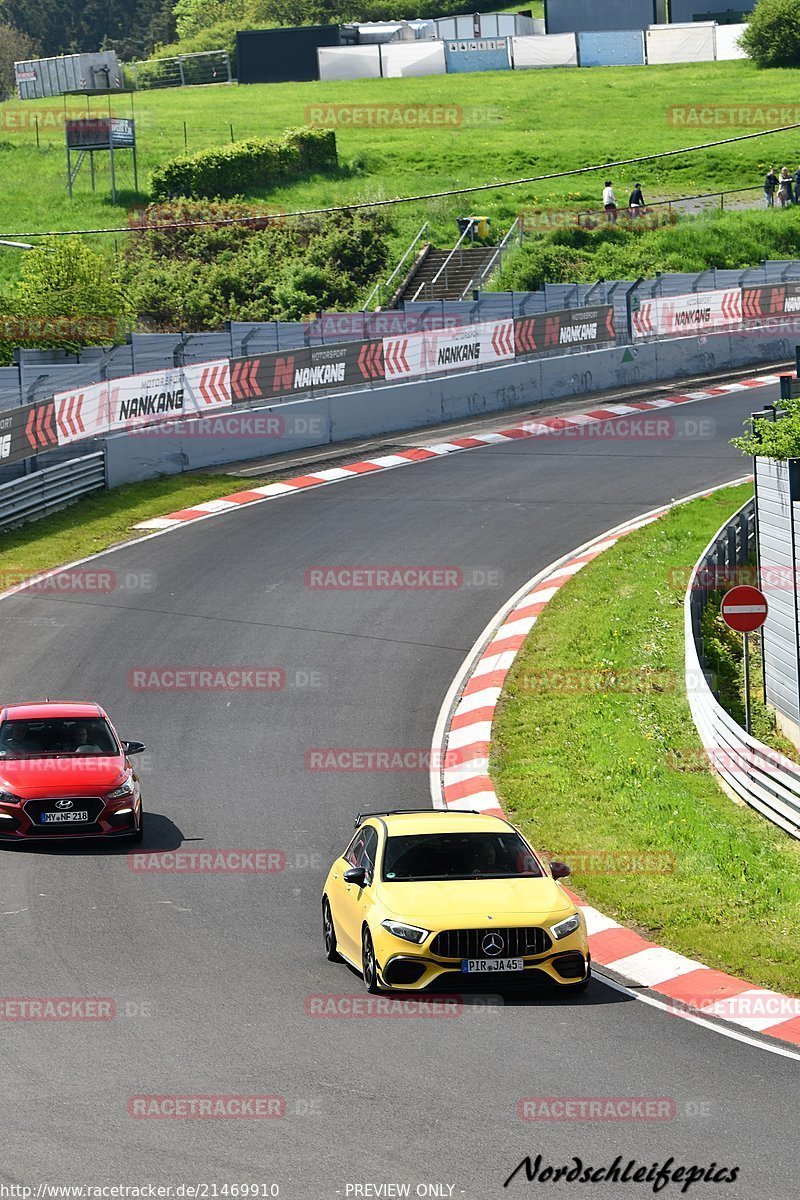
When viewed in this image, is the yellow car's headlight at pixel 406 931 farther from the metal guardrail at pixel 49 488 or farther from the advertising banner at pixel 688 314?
the advertising banner at pixel 688 314

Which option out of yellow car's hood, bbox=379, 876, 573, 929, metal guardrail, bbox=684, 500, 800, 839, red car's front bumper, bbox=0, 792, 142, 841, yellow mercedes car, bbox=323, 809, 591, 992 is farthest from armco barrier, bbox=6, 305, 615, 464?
yellow car's hood, bbox=379, 876, 573, 929

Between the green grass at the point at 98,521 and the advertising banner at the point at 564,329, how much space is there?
11390 mm

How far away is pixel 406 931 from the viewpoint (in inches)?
461

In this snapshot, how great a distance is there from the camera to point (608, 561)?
2748cm

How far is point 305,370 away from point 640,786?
20554mm

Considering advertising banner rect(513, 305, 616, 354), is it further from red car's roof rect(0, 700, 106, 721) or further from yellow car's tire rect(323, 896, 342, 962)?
yellow car's tire rect(323, 896, 342, 962)

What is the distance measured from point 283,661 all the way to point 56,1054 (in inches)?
486

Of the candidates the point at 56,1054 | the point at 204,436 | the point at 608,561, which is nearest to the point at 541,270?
the point at 204,436

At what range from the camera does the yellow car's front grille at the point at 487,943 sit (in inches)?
460

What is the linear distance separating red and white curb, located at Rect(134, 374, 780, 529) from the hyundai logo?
19433 millimetres

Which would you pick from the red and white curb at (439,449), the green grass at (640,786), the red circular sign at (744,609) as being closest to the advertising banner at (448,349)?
the red and white curb at (439,449)

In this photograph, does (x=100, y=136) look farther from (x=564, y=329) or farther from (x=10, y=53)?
(x=10, y=53)

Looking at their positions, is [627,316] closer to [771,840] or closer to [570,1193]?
[771,840]

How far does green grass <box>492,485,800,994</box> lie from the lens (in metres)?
14.4
